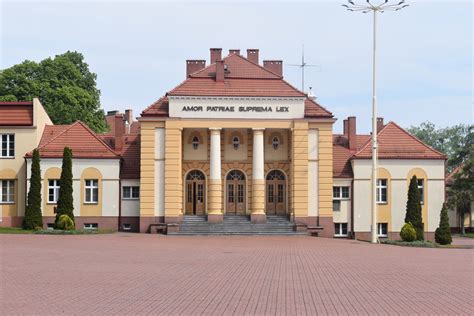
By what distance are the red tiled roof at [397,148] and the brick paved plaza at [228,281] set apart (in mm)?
20295

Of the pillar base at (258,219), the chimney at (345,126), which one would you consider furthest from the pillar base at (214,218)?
the chimney at (345,126)

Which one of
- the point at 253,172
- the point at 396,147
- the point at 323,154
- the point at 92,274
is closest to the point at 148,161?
the point at 253,172

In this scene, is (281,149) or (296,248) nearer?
(296,248)

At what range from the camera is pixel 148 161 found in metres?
48.9

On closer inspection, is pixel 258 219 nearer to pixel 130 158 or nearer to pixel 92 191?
pixel 130 158

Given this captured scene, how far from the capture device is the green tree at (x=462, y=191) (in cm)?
6256

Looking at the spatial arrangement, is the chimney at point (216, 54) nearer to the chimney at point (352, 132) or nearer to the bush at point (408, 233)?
the chimney at point (352, 132)

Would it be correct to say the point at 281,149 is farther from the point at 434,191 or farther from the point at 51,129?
the point at 51,129

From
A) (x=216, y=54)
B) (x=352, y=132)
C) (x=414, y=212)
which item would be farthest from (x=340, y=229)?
(x=216, y=54)

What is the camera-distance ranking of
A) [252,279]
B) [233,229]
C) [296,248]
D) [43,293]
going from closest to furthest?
[43,293]
[252,279]
[296,248]
[233,229]

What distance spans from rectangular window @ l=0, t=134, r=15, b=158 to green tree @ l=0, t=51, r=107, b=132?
15.7 meters

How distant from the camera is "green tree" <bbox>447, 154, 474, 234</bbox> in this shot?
62.6 metres

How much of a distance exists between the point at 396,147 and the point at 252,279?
112 feet

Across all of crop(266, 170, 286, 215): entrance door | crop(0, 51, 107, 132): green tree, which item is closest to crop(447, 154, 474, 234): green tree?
crop(266, 170, 286, 215): entrance door
